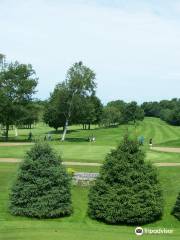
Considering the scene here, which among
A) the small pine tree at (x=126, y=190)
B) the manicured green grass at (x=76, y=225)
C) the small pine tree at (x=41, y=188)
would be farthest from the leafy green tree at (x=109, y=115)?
the small pine tree at (x=126, y=190)

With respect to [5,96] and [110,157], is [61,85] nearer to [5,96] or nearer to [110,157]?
[5,96]

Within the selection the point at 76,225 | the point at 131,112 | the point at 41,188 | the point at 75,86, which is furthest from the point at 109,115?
the point at 76,225

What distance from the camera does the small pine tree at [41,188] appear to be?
2394 cm

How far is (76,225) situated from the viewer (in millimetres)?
22203

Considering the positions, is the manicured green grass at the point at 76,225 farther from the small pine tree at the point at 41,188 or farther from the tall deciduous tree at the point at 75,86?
the tall deciduous tree at the point at 75,86

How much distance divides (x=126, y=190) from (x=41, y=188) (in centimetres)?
405

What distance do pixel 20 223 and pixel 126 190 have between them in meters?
4.99

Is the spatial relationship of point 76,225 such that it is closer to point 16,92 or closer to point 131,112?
point 16,92

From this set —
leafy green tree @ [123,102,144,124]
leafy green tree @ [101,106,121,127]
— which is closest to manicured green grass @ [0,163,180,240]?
leafy green tree @ [101,106,121,127]

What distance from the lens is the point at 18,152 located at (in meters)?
44.2

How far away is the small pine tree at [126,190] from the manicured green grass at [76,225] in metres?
0.52

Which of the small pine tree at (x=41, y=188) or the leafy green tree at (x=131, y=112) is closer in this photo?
the small pine tree at (x=41, y=188)

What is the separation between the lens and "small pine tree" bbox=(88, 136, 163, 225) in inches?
912

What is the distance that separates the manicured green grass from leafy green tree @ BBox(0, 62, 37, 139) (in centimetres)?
3620
